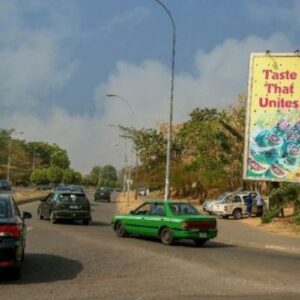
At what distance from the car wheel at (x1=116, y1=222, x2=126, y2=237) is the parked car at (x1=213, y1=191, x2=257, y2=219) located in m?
20.9

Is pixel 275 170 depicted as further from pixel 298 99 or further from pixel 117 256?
pixel 117 256

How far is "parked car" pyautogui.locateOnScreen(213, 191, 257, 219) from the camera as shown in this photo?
43969 mm

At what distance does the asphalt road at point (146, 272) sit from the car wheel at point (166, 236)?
283 mm

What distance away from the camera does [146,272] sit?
14008mm

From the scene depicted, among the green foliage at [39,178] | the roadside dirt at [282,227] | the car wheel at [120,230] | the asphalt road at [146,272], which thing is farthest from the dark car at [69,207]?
the green foliage at [39,178]

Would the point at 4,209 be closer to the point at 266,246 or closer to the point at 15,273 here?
the point at 15,273

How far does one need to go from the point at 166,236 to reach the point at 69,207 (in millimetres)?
10109

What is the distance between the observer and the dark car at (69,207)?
30.6 metres

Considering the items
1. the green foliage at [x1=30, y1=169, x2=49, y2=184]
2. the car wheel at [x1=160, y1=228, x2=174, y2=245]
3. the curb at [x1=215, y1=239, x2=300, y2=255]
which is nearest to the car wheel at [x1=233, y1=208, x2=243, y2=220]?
the curb at [x1=215, y1=239, x2=300, y2=255]

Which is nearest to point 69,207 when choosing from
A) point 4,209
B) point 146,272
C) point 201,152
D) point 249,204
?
point 249,204

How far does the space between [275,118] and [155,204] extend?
9.86 metres

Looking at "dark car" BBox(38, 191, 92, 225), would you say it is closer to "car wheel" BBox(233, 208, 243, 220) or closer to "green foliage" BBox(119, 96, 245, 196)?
"car wheel" BBox(233, 208, 243, 220)

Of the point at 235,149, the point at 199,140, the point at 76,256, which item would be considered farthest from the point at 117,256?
the point at 199,140

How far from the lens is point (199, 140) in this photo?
2491 inches
